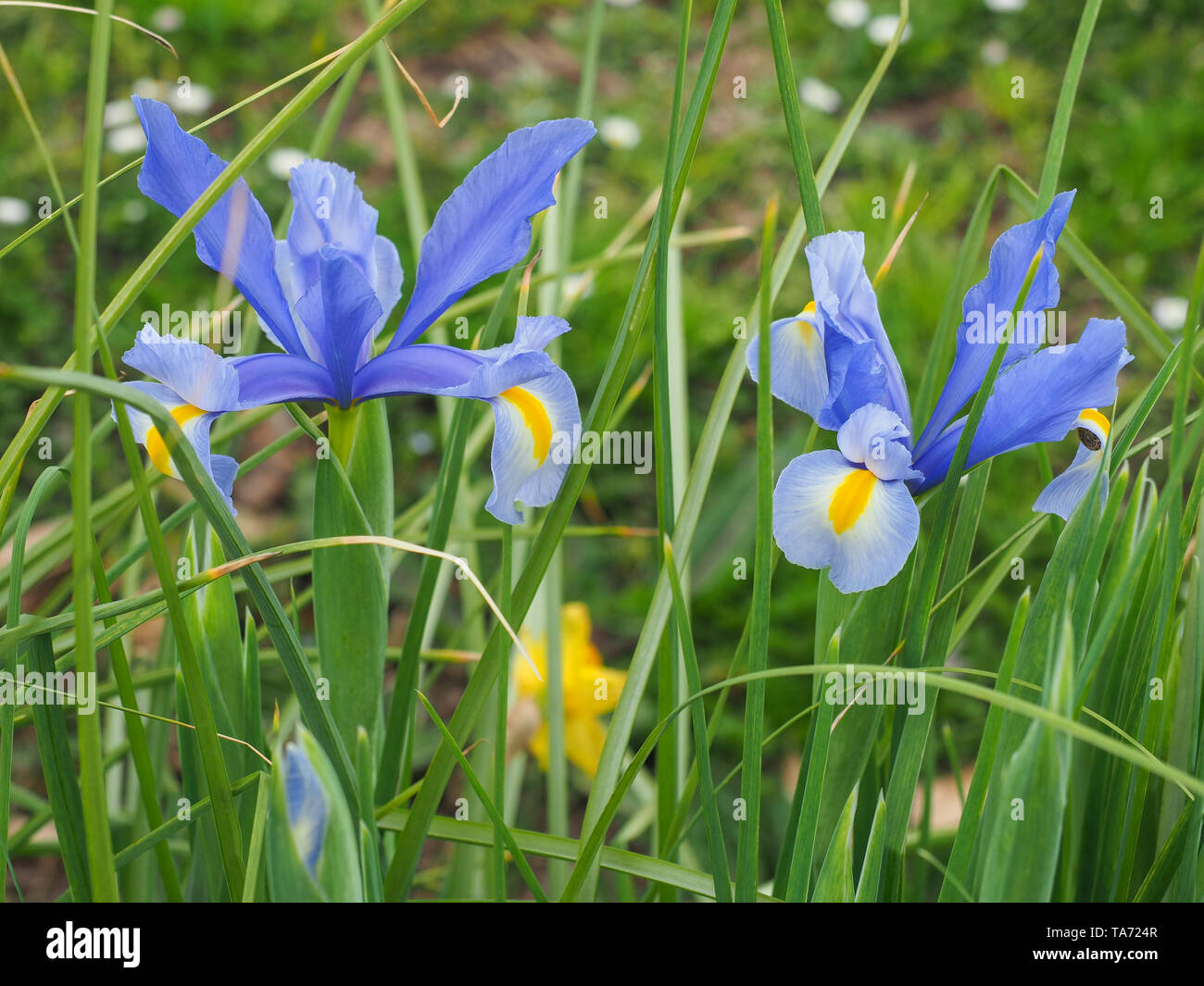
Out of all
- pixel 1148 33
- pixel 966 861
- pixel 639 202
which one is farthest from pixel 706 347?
pixel 966 861

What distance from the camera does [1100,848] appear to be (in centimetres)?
48

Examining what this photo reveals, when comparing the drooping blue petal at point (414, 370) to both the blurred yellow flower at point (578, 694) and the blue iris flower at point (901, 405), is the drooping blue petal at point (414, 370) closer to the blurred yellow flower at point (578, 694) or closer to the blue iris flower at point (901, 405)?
the blue iris flower at point (901, 405)

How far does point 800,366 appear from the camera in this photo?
54cm

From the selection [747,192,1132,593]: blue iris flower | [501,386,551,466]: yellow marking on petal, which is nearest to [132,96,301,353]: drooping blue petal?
[501,386,551,466]: yellow marking on petal

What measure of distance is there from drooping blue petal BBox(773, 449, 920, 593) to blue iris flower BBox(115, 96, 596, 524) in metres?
0.11

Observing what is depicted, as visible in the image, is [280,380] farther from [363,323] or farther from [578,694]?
[578,694]

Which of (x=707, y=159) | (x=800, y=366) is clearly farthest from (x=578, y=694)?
(x=707, y=159)

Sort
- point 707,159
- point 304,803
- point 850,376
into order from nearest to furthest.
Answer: point 304,803
point 850,376
point 707,159

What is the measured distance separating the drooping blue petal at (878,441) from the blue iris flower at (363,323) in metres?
0.13

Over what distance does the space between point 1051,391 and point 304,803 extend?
1.23 ft

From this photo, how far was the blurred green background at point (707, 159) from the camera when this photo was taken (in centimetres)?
147

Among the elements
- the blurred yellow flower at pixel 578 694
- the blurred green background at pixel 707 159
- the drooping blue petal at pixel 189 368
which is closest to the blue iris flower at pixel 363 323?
the drooping blue petal at pixel 189 368
